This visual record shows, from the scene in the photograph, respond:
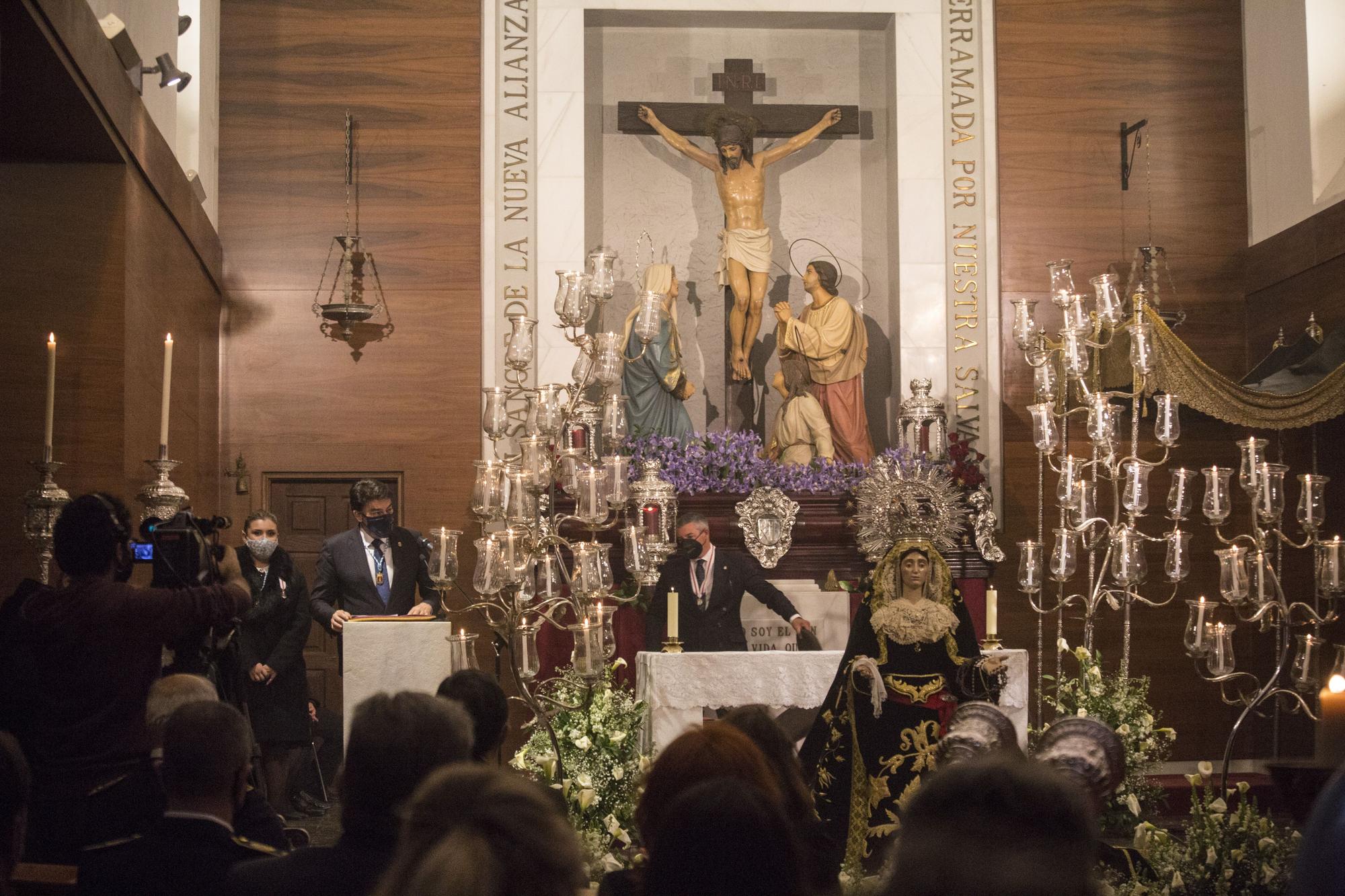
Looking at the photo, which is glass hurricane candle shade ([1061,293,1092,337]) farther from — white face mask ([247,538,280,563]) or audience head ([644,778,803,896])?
audience head ([644,778,803,896])

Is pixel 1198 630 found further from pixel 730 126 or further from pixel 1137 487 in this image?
pixel 730 126

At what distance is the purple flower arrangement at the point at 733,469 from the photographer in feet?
35.9

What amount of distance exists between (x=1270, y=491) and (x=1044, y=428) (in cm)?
137

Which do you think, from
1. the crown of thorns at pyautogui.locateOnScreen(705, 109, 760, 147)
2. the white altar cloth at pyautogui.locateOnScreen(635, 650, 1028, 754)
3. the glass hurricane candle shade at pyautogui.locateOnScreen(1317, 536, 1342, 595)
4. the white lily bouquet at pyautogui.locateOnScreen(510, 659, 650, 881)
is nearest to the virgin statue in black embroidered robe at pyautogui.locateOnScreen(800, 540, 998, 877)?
the white lily bouquet at pyautogui.locateOnScreen(510, 659, 650, 881)

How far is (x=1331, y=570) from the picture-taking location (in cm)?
820

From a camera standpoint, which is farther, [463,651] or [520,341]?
[520,341]

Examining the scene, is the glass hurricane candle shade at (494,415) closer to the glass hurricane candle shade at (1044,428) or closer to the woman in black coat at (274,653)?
the woman in black coat at (274,653)

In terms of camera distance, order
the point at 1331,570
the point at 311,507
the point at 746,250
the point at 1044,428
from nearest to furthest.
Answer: the point at 1331,570, the point at 1044,428, the point at 311,507, the point at 746,250

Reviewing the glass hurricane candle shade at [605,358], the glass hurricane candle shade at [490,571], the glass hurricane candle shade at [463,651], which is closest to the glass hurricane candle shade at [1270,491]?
the glass hurricane candle shade at [605,358]

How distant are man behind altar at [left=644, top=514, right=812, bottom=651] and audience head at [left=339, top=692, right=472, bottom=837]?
6.19 metres

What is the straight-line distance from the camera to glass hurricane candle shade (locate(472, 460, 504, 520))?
649 cm

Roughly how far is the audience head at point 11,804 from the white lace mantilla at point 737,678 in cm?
528

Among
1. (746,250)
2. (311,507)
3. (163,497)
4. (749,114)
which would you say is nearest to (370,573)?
(163,497)

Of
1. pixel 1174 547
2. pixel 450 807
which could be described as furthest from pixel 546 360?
pixel 450 807
